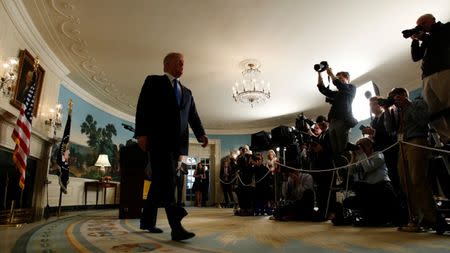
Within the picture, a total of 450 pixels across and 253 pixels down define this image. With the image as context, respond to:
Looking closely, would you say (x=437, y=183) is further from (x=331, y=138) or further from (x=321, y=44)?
(x=321, y=44)

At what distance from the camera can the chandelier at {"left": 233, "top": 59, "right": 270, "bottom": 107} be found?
5.79 meters

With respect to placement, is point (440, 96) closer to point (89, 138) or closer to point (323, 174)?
point (323, 174)

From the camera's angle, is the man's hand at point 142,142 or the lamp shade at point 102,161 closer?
the man's hand at point 142,142

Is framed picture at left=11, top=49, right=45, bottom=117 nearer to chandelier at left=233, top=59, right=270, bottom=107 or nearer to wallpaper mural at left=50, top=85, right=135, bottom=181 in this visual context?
wallpaper mural at left=50, top=85, right=135, bottom=181

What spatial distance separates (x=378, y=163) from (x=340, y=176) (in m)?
0.69

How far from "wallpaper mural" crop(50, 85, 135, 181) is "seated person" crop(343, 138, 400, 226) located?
4723mm

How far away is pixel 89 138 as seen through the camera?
7031mm

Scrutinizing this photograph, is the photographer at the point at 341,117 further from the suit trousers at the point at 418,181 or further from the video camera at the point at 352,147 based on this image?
the suit trousers at the point at 418,181

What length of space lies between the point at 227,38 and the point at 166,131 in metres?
3.34

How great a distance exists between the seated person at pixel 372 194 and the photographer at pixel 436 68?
0.63m

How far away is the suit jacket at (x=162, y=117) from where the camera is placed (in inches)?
71.2

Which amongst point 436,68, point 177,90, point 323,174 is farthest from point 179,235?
point 436,68

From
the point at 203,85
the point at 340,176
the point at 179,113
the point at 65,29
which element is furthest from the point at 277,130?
the point at 65,29

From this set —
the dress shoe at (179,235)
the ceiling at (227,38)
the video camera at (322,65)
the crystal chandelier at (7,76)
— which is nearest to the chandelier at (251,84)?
the ceiling at (227,38)
